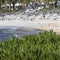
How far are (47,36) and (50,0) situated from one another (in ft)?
223

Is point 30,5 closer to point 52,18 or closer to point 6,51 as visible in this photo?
point 52,18

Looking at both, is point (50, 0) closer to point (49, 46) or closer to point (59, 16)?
point (59, 16)

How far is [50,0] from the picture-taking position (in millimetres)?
77375

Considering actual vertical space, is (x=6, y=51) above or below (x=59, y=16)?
above

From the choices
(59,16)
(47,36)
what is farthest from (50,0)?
(47,36)

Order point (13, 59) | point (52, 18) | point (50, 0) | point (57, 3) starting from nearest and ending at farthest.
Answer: point (13, 59) → point (52, 18) → point (57, 3) → point (50, 0)

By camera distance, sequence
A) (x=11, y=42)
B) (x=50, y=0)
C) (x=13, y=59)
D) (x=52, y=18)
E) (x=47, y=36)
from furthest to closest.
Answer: (x=50, y=0)
(x=52, y=18)
(x=47, y=36)
(x=11, y=42)
(x=13, y=59)

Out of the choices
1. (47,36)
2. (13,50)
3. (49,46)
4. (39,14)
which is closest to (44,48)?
(49,46)

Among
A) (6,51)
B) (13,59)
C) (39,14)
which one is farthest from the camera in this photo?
(39,14)

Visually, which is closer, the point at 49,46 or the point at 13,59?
the point at 13,59

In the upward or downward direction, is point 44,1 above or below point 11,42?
below

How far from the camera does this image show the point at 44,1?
78.4 meters

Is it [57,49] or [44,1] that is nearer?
[57,49]

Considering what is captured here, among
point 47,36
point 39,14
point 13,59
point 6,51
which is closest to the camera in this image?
point 13,59
